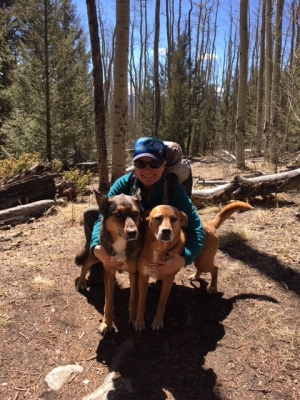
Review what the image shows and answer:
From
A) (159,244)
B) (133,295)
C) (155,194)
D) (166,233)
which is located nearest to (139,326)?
(133,295)

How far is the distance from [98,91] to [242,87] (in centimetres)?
572

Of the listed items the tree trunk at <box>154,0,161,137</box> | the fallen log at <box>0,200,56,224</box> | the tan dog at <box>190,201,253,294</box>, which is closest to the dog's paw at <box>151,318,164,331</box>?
the tan dog at <box>190,201,253,294</box>

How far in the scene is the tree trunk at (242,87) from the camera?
33.8 ft

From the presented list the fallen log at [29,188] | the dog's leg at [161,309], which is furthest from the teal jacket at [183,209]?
the fallen log at [29,188]

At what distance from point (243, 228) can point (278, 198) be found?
1711 mm

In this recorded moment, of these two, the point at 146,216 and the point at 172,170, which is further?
the point at 172,170

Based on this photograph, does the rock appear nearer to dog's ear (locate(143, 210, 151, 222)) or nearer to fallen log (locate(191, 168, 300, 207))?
dog's ear (locate(143, 210, 151, 222))

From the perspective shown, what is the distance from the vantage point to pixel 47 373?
250 centimetres

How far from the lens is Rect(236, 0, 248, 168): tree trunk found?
1031 cm

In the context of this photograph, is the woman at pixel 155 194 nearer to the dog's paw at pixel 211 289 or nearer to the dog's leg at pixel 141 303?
the dog's leg at pixel 141 303

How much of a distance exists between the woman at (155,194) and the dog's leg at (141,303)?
0.20 metres

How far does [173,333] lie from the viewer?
2.94m

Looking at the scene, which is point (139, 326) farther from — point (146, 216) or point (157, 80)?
point (157, 80)

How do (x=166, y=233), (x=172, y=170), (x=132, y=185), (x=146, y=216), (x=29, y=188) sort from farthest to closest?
(x=29, y=188) < (x=172, y=170) < (x=132, y=185) < (x=146, y=216) < (x=166, y=233)
